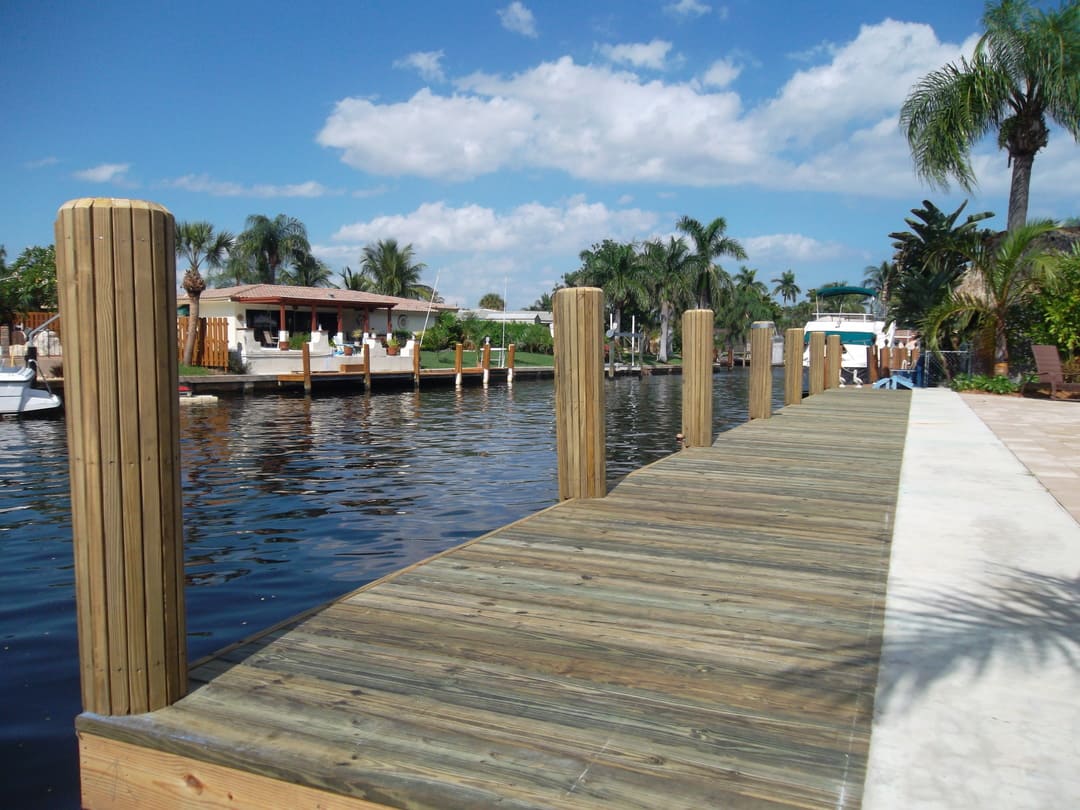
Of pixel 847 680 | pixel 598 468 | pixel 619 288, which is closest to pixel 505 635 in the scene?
pixel 847 680

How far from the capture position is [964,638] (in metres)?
3.59

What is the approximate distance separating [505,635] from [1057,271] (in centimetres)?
1894

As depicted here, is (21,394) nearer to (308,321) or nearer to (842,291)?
(308,321)

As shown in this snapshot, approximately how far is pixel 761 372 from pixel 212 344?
25.1 metres

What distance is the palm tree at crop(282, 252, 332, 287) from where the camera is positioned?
202 ft

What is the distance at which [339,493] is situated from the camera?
10969 millimetres

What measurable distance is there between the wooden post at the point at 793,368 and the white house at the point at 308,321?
20.6m

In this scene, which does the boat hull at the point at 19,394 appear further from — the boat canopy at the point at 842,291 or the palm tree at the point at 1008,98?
the boat canopy at the point at 842,291

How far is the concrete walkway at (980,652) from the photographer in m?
2.46

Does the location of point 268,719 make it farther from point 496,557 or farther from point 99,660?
point 496,557

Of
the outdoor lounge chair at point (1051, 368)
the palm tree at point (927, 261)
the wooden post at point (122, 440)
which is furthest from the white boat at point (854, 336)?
the wooden post at point (122, 440)

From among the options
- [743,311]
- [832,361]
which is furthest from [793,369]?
[743,311]

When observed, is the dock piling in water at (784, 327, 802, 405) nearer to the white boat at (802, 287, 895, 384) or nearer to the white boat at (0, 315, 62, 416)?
the white boat at (0, 315, 62, 416)

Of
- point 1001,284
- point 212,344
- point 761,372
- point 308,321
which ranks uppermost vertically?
point 308,321
